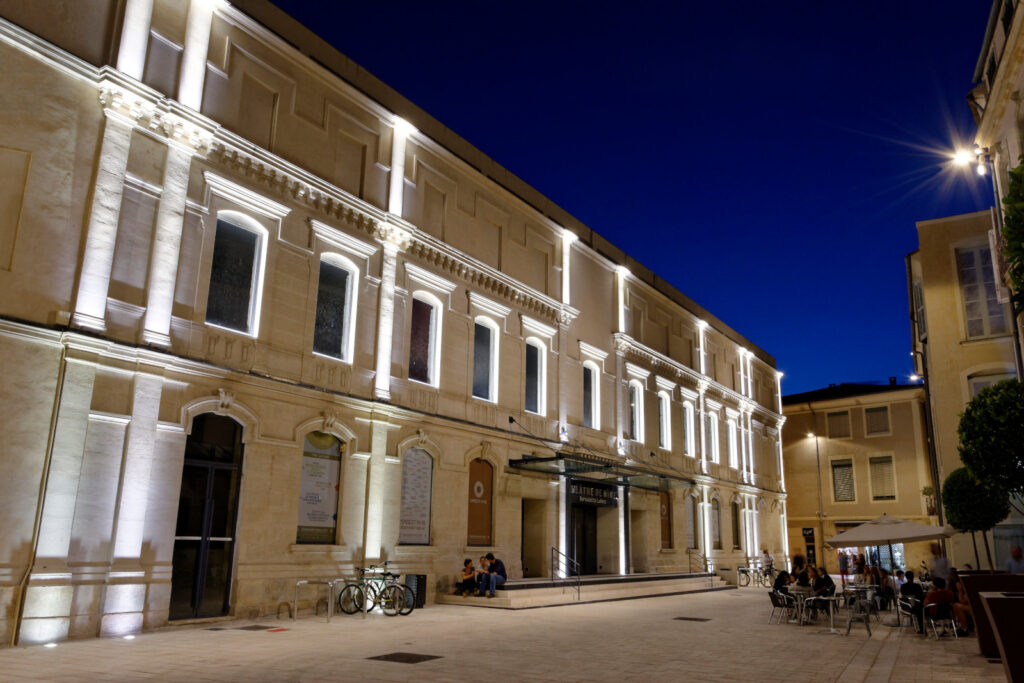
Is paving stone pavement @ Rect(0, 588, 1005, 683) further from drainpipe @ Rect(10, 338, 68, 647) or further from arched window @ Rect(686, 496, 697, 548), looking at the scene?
arched window @ Rect(686, 496, 697, 548)

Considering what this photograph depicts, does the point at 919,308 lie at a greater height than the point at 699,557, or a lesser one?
greater

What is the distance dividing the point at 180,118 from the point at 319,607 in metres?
10.2

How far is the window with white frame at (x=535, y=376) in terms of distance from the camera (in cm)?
2470

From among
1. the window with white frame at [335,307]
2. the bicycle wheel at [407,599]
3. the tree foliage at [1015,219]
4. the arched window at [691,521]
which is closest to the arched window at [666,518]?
the arched window at [691,521]

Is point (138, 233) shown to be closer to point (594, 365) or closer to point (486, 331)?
point (486, 331)

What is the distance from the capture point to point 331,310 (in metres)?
18.2

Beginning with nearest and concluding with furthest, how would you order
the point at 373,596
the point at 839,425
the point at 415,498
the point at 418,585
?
1. the point at 373,596
2. the point at 418,585
3. the point at 415,498
4. the point at 839,425

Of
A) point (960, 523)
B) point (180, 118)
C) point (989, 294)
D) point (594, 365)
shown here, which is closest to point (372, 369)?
point (180, 118)

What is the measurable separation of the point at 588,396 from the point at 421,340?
9031 millimetres

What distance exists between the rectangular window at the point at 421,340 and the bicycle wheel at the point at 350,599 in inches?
219

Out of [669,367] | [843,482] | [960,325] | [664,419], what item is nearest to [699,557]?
[664,419]

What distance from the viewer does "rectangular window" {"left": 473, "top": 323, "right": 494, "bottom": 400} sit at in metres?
22.4

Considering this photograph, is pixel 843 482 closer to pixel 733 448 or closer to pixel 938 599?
pixel 733 448

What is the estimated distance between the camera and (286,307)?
1688 centimetres
